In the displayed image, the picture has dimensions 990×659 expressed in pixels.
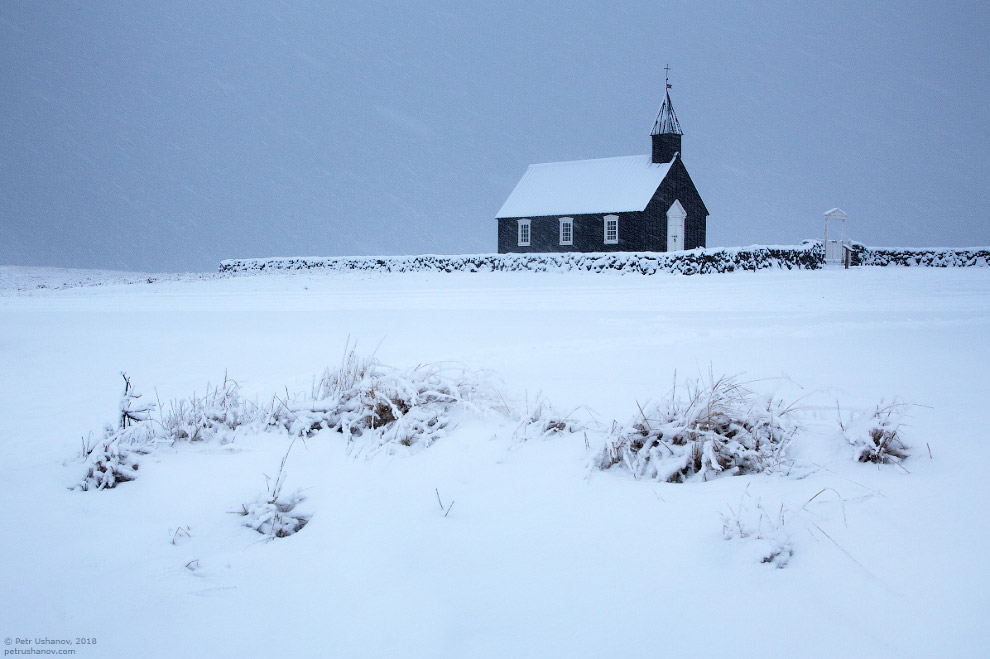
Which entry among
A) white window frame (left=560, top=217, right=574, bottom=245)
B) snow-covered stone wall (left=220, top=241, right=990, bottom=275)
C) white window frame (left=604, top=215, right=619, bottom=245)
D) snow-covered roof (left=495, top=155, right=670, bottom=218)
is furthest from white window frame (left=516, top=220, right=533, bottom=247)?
snow-covered stone wall (left=220, top=241, right=990, bottom=275)

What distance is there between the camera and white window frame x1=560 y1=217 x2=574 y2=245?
38.8m

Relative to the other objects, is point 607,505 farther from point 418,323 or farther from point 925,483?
point 418,323

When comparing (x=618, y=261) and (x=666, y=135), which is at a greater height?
(x=666, y=135)

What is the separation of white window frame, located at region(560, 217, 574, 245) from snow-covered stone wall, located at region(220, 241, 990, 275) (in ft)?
27.2

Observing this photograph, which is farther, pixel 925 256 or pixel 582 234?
pixel 582 234

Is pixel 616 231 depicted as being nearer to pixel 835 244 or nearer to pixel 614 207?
pixel 614 207

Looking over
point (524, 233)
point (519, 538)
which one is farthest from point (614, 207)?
point (519, 538)

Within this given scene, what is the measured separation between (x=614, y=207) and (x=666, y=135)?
5104mm

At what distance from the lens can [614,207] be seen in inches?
1468

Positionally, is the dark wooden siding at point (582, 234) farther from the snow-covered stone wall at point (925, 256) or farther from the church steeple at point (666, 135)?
the snow-covered stone wall at point (925, 256)

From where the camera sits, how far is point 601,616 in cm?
272

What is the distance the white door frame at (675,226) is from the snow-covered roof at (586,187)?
77.0 inches

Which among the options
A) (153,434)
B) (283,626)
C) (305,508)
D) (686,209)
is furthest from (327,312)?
(686,209)

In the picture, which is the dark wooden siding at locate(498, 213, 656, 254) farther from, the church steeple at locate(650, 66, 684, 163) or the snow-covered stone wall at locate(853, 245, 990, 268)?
the snow-covered stone wall at locate(853, 245, 990, 268)
